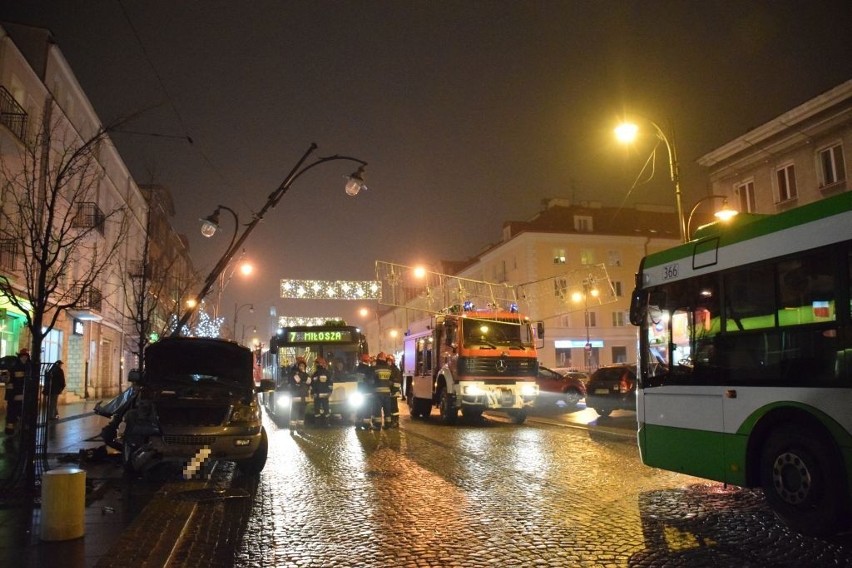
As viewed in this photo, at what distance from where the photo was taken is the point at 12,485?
26.3ft

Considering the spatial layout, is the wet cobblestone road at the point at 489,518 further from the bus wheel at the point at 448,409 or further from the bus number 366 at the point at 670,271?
the bus wheel at the point at 448,409

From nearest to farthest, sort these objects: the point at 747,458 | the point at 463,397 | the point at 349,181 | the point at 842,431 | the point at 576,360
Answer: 1. the point at 842,431
2. the point at 747,458
3. the point at 349,181
4. the point at 463,397
5. the point at 576,360

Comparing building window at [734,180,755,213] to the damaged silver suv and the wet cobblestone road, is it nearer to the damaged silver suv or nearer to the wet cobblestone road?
A: the wet cobblestone road

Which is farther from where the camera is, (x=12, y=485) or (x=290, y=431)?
(x=290, y=431)

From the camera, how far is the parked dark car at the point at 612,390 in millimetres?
19562

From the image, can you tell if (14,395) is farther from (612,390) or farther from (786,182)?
(786,182)

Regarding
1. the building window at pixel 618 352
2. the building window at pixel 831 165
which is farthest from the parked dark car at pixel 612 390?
the building window at pixel 618 352

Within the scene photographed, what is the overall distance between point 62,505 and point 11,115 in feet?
58.3

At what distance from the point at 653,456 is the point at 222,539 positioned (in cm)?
501

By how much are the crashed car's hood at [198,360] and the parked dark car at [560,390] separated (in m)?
15.8

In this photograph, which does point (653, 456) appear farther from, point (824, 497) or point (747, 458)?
point (824, 497)

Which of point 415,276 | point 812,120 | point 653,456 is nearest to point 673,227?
point 812,120

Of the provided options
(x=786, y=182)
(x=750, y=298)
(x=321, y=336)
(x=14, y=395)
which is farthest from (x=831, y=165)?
(x=14, y=395)

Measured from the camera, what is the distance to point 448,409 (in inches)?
706
